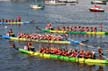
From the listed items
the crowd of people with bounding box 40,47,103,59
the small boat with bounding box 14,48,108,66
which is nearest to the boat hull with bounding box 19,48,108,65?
the small boat with bounding box 14,48,108,66

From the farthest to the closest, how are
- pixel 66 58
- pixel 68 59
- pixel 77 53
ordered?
pixel 66 58, pixel 68 59, pixel 77 53

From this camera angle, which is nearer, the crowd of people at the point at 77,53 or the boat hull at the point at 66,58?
the boat hull at the point at 66,58

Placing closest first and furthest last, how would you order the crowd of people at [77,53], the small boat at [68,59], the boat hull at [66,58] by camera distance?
the small boat at [68,59] < the boat hull at [66,58] < the crowd of people at [77,53]

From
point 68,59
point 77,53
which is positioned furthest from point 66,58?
point 77,53

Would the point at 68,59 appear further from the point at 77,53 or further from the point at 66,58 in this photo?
the point at 77,53

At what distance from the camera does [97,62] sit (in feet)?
158

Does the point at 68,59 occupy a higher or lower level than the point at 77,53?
lower

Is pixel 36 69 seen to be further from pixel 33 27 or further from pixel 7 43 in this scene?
pixel 33 27

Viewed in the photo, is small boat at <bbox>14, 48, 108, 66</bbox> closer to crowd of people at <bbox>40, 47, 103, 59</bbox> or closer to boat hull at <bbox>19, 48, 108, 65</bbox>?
boat hull at <bbox>19, 48, 108, 65</bbox>

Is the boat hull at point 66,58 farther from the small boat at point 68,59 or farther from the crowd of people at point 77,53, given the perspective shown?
the crowd of people at point 77,53

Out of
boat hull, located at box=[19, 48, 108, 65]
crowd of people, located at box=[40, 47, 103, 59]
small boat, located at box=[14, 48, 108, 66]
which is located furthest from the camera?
crowd of people, located at box=[40, 47, 103, 59]

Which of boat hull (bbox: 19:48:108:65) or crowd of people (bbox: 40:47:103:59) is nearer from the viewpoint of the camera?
boat hull (bbox: 19:48:108:65)

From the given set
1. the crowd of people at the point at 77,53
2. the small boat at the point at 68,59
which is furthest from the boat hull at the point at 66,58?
the crowd of people at the point at 77,53

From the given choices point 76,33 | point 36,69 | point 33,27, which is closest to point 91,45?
point 76,33
